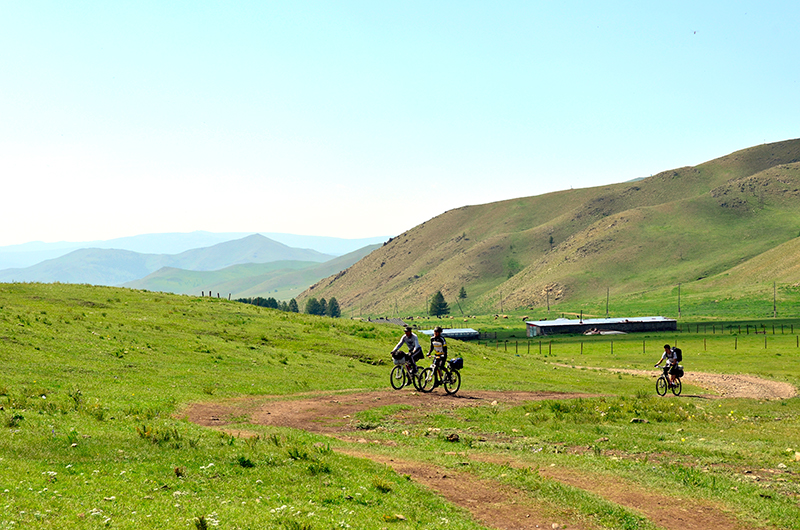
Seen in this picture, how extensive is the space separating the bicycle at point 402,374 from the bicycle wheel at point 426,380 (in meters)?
0.22

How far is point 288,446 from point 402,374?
52.9 feet

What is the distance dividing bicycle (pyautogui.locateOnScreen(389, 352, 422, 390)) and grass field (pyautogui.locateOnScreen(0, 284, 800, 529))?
1636 mm

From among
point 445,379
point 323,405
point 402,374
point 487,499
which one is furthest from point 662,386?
point 487,499

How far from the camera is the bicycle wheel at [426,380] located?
30859 millimetres

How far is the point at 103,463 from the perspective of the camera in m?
13.9

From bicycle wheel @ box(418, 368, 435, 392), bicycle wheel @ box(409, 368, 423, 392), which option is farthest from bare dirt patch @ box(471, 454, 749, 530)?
bicycle wheel @ box(409, 368, 423, 392)

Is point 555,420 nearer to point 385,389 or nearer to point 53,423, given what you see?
point 385,389

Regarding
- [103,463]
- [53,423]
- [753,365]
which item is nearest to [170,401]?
[53,423]

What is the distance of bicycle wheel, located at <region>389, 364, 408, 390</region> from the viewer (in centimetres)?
3216

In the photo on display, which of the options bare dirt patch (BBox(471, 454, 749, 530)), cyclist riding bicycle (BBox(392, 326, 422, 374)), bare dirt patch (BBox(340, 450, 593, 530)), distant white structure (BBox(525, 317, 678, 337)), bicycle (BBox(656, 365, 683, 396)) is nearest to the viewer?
bare dirt patch (BBox(340, 450, 593, 530))

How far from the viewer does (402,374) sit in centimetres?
3234

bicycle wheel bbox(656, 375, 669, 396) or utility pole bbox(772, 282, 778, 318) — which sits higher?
utility pole bbox(772, 282, 778, 318)

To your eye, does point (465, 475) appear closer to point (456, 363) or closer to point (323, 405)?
point (323, 405)

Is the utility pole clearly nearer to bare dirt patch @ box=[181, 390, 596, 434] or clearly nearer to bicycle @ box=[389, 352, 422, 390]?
bare dirt patch @ box=[181, 390, 596, 434]
